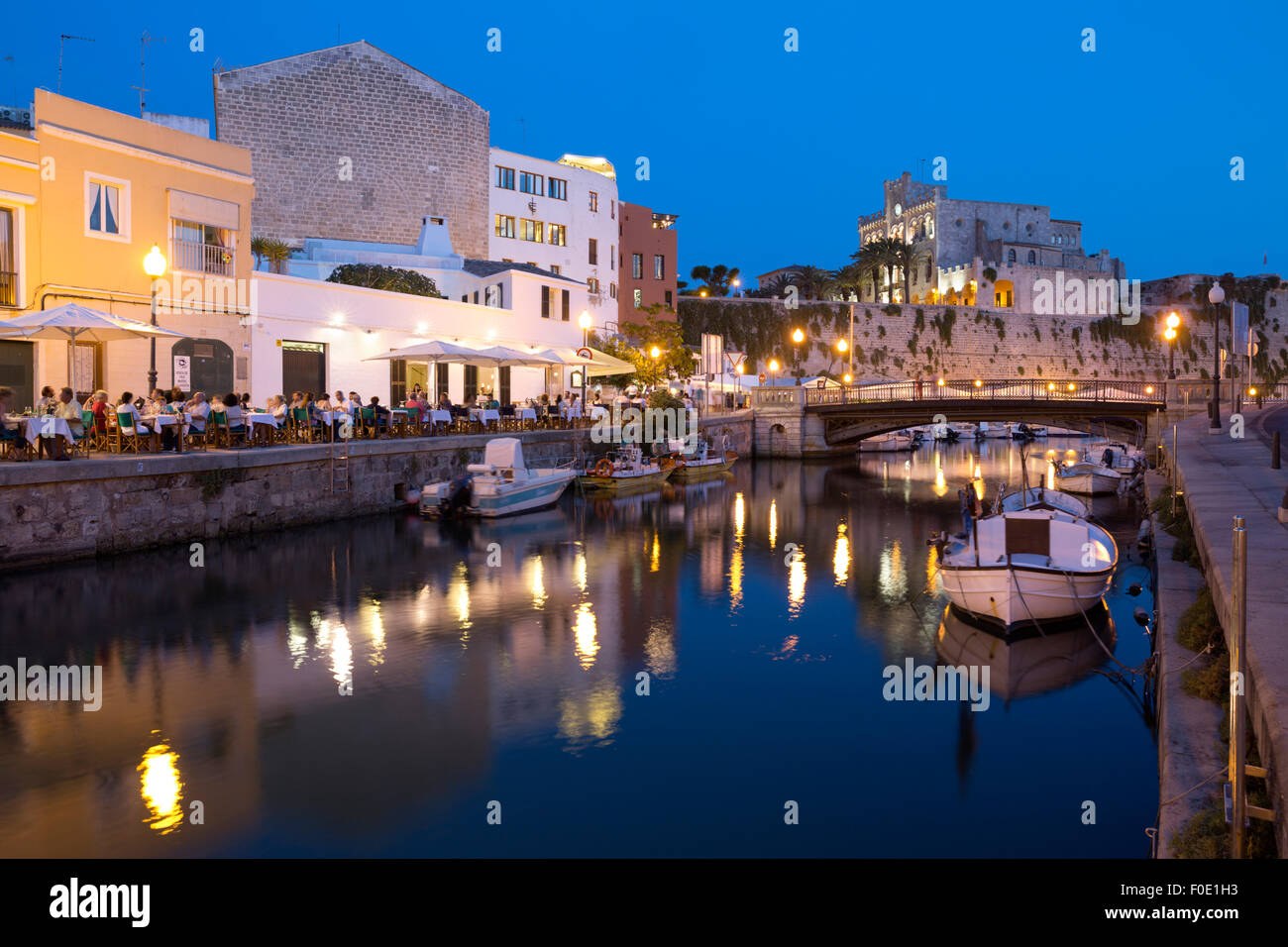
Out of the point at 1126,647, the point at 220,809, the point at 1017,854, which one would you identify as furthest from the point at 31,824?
the point at 1126,647

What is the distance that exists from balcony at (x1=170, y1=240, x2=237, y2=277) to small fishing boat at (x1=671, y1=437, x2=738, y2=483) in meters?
16.3

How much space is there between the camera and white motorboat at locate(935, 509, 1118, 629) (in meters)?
14.0

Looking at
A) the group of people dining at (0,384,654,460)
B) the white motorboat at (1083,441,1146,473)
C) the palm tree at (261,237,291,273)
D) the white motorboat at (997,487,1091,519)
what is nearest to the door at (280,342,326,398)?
the group of people dining at (0,384,654,460)

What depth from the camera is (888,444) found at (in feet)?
199

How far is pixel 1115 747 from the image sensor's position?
10.2 metres

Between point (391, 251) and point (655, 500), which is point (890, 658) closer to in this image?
point (655, 500)

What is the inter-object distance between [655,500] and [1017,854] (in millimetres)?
24246

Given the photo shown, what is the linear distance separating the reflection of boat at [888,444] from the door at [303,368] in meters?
33.8

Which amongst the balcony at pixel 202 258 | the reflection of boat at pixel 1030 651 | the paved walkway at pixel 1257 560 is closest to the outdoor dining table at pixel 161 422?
the balcony at pixel 202 258

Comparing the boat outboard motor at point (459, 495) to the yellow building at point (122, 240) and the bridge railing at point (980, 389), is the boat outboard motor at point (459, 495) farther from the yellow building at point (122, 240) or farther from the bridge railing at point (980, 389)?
the bridge railing at point (980, 389)

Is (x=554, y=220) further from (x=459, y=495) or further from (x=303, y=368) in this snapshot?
(x=459, y=495)

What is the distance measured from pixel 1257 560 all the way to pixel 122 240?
24019mm

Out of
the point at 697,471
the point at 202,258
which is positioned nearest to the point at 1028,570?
the point at 202,258

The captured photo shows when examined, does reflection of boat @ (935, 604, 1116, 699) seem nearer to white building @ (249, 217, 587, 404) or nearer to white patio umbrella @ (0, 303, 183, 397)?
white patio umbrella @ (0, 303, 183, 397)
